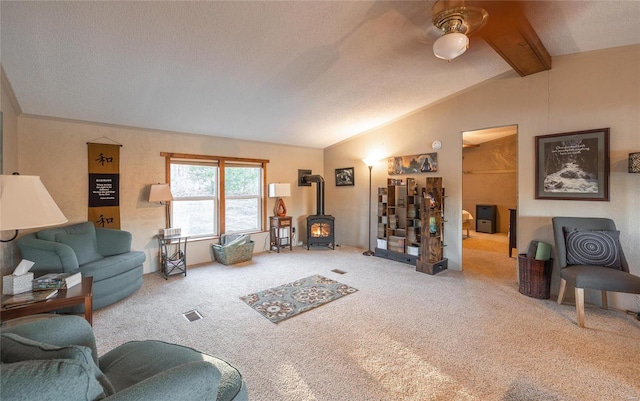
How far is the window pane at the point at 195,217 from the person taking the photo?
15.2 feet

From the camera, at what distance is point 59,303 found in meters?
2.03

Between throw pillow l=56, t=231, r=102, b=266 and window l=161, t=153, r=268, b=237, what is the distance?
118cm

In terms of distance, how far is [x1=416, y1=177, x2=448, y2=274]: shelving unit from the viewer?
14.0 feet

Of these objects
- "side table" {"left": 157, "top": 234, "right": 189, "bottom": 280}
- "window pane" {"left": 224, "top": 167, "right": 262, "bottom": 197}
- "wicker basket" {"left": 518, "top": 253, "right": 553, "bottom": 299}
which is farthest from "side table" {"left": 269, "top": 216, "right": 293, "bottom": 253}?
"wicker basket" {"left": 518, "top": 253, "right": 553, "bottom": 299}

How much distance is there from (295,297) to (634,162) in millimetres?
3878

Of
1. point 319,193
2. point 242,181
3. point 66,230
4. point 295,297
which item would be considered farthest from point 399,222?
point 66,230

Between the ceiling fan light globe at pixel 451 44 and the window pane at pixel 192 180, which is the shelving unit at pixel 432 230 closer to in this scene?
the ceiling fan light globe at pixel 451 44

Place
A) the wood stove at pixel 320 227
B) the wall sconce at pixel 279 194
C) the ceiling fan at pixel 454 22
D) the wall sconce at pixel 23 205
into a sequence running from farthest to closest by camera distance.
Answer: the wood stove at pixel 320 227 < the wall sconce at pixel 279 194 < the ceiling fan at pixel 454 22 < the wall sconce at pixel 23 205

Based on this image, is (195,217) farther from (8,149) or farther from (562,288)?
(562,288)

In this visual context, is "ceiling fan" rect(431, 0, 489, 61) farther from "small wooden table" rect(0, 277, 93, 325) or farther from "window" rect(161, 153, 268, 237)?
"window" rect(161, 153, 268, 237)

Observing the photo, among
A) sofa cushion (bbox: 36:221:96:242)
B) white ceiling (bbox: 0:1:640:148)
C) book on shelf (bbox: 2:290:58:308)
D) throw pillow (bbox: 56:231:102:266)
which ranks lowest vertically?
book on shelf (bbox: 2:290:58:308)

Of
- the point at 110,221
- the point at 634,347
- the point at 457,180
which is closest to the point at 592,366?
the point at 634,347

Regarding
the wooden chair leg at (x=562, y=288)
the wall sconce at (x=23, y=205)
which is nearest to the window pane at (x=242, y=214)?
the wall sconce at (x=23, y=205)

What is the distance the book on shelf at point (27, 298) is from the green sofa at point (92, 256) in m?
0.84
